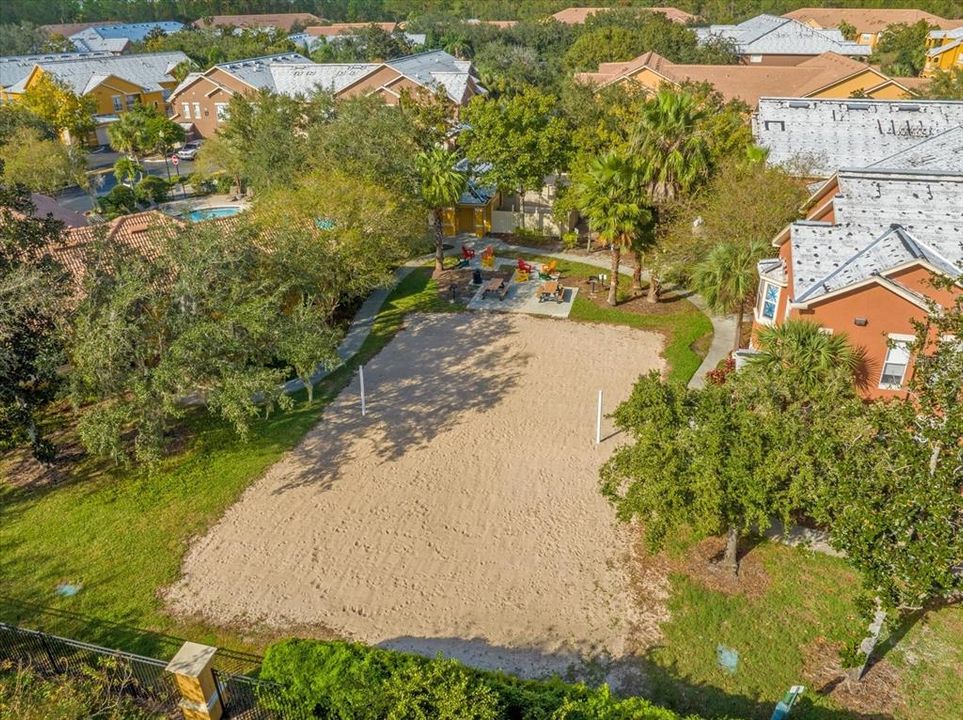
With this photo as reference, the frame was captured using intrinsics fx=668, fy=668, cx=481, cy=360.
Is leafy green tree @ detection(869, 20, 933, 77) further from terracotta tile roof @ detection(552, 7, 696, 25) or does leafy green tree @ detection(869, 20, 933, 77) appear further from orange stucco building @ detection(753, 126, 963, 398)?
orange stucco building @ detection(753, 126, 963, 398)

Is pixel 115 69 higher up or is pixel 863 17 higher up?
pixel 863 17

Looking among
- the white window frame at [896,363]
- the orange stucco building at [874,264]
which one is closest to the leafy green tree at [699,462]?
the orange stucco building at [874,264]

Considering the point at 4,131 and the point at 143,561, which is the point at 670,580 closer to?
the point at 143,561

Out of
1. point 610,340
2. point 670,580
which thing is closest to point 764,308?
point 610,340

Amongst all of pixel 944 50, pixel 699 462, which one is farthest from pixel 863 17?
pixel 699 462

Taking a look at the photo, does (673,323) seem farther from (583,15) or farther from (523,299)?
(583,15)

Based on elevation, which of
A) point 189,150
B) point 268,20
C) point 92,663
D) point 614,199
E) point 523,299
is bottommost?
point 92,663
